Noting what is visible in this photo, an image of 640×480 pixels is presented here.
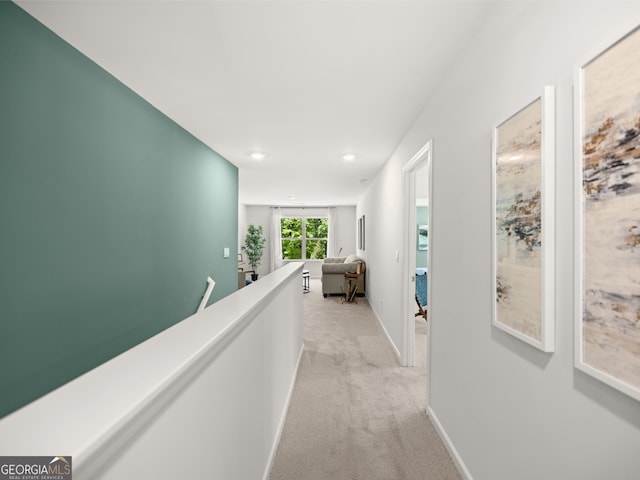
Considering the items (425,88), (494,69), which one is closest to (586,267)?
(494,69)

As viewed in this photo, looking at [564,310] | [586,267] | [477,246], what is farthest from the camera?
[477,246]

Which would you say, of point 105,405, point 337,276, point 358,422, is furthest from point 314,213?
point 105,405

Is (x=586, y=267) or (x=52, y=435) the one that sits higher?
(x=586, y=267)

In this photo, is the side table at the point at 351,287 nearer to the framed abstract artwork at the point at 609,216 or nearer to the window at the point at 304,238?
the window at the point at 304,238

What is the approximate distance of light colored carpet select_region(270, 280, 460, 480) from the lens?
75.8 inches

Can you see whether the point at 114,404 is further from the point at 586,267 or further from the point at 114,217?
the point at 114,217

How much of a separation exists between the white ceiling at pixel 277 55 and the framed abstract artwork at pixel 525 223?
707mm

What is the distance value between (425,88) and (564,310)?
185cm

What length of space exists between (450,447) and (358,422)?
2.12 ft

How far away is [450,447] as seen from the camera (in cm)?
202

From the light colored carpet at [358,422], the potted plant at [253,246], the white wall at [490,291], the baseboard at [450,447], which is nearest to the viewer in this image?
the white wall at [490,291]

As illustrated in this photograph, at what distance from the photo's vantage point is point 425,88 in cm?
238

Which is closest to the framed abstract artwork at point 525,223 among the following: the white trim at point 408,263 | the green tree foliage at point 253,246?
the white trim at point 408,263

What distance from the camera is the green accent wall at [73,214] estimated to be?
4.95 ft
